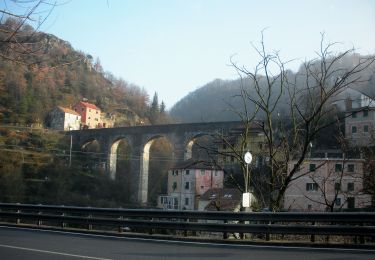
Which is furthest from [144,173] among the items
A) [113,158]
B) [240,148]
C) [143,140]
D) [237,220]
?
[237,220]

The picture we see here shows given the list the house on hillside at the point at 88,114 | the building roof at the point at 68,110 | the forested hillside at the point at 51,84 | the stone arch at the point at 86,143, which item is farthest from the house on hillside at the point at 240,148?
the house on hillside at the point at 88,114

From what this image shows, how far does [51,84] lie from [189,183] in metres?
41.9

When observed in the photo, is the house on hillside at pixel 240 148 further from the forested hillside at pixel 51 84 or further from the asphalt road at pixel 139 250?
the forested hillside at pixel 51 84

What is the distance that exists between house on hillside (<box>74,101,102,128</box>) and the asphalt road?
89204 millimetres

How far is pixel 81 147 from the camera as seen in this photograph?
72.3 meters

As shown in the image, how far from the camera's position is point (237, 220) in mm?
9281

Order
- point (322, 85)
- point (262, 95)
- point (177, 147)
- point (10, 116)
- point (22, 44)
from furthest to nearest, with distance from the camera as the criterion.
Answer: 1. point (10, 116)
2. point (177, 147)
3. point (262, 95)
4. point (322, 85)
5. point (22, 44)

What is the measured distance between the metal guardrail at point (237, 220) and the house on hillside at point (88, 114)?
86240 millimetres

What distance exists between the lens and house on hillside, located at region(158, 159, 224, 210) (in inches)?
2007

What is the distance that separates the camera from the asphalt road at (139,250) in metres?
7.29

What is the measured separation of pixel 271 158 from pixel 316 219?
365 centimetres

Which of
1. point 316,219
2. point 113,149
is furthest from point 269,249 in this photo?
point 113,149

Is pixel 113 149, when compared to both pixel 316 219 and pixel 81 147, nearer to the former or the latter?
pixel 81 147

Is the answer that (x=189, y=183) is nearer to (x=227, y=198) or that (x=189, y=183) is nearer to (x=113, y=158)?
(x=227, y=198)
